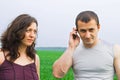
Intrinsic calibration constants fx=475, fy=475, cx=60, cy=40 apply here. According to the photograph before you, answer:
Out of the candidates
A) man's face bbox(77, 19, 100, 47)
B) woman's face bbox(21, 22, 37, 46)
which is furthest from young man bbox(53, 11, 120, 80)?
woman's face bbox(21, 22, 37, 46)

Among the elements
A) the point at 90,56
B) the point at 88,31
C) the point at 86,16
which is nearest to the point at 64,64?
the point at 90,56

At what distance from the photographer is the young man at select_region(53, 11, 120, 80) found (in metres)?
5.20

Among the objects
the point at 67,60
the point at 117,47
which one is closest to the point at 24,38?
the point at 67,60

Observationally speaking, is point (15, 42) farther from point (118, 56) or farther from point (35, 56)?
point (118, 56)

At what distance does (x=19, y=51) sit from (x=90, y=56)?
2.63 feet

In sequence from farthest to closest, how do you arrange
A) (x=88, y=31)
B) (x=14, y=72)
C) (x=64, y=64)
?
1. (x=64, y=64)
2. (x=88, y=31)
3. (x=14, y=72)

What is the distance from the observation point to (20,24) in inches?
202

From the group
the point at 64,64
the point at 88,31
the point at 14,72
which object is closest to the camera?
the point at 14,72

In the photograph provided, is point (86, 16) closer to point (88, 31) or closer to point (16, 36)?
point (88, 31)

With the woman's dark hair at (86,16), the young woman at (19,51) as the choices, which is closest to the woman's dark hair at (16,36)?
the young woman at (19,51)

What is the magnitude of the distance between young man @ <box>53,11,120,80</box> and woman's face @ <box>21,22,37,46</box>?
48cm

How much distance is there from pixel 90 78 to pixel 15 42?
36.1 inches

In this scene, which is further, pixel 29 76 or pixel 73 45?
pixel 73 45

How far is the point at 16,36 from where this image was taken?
5.17 metres
